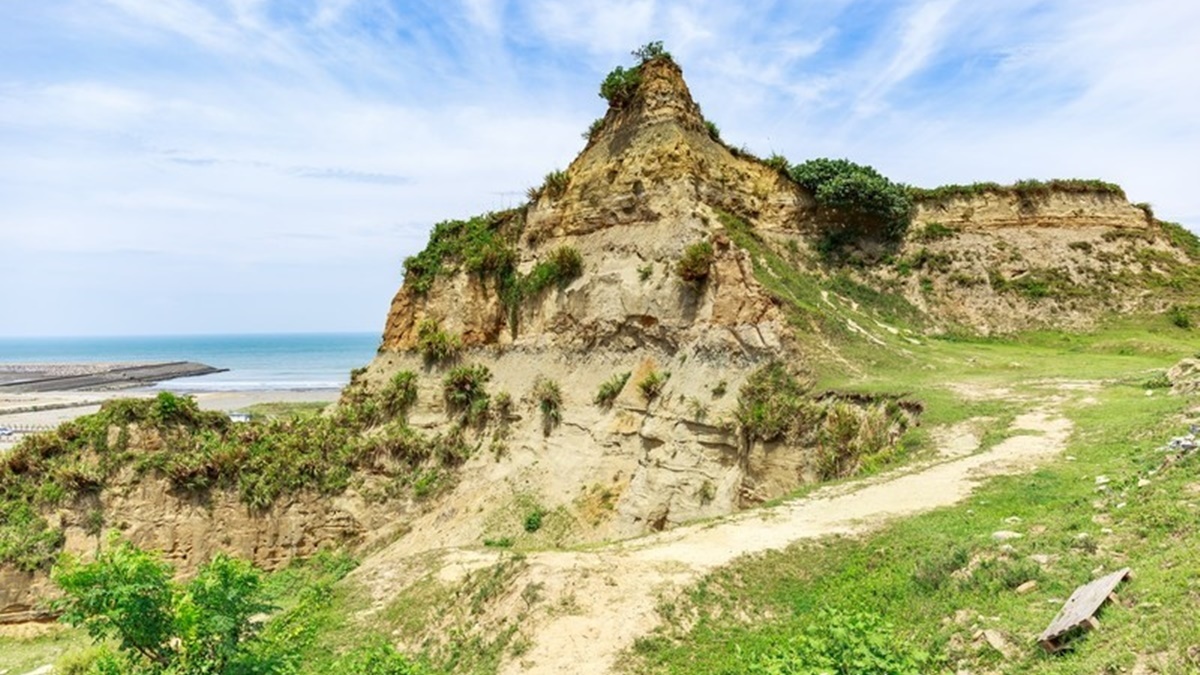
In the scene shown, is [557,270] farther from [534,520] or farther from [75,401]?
[75,401]

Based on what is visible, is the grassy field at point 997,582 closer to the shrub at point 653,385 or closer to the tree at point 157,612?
the tree at point 157,612

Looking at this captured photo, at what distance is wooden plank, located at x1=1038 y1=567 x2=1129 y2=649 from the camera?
5906 mm

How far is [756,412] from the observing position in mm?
17531

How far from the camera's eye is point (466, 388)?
84.2ft

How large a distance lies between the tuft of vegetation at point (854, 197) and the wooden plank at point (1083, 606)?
965 inches

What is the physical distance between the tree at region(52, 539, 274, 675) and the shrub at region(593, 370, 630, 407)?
46.7 ft

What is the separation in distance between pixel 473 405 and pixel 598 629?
1718 cm

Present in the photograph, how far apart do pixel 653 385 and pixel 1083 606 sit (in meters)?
15.0

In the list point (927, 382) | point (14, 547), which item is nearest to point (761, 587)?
point (927, 382)

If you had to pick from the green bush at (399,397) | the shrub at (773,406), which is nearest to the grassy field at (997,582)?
the shrub at (773,406)

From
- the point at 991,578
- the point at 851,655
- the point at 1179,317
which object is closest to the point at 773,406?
the point at 991,578

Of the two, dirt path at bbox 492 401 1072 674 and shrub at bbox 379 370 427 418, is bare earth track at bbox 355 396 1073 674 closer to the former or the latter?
dirt path at bbox 492 401 1072 674

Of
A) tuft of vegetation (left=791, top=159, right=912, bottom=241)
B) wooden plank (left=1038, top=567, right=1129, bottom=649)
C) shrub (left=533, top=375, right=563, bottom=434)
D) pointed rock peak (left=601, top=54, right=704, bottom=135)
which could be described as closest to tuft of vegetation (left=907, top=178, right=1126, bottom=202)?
tuft of vegetation (left=791, top=159, right=912, bottom=241)

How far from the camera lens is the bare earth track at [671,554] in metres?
8.59
